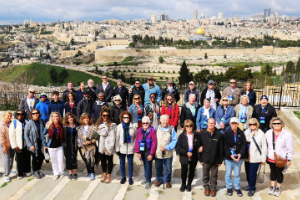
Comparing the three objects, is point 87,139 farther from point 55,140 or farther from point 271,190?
point 271,190

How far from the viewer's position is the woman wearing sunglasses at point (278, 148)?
146 inches

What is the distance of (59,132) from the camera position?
13.9 feet

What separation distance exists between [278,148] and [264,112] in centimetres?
103

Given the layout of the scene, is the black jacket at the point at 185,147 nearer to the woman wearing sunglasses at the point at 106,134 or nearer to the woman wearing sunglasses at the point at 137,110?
the woman wearing sunglasses at the point at 106,134

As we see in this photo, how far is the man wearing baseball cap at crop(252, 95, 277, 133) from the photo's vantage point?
15.1 ft

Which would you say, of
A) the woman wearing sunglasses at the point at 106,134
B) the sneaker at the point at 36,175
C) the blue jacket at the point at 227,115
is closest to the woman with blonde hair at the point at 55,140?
the sneaker at the point at 36,175

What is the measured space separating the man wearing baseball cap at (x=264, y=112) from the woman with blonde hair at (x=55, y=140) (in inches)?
136

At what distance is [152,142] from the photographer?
392cm

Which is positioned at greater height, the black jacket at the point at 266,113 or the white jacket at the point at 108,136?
the black jacket at the point at 266,113

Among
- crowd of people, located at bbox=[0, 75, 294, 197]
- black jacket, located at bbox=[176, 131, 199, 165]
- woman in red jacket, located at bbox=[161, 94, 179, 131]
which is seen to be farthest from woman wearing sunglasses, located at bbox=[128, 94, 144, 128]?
black jacket, located at bbox=[176, 131, 199, 165]

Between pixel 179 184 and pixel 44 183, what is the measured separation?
225 centimetres

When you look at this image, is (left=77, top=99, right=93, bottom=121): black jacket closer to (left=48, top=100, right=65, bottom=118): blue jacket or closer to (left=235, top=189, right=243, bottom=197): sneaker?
(left=48, top=100, right=65, bottom=118): blue jacket

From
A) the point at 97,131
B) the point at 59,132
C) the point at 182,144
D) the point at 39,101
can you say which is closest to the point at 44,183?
the point at 59,132

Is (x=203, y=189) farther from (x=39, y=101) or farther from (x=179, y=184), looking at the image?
(x=39, y=101)
